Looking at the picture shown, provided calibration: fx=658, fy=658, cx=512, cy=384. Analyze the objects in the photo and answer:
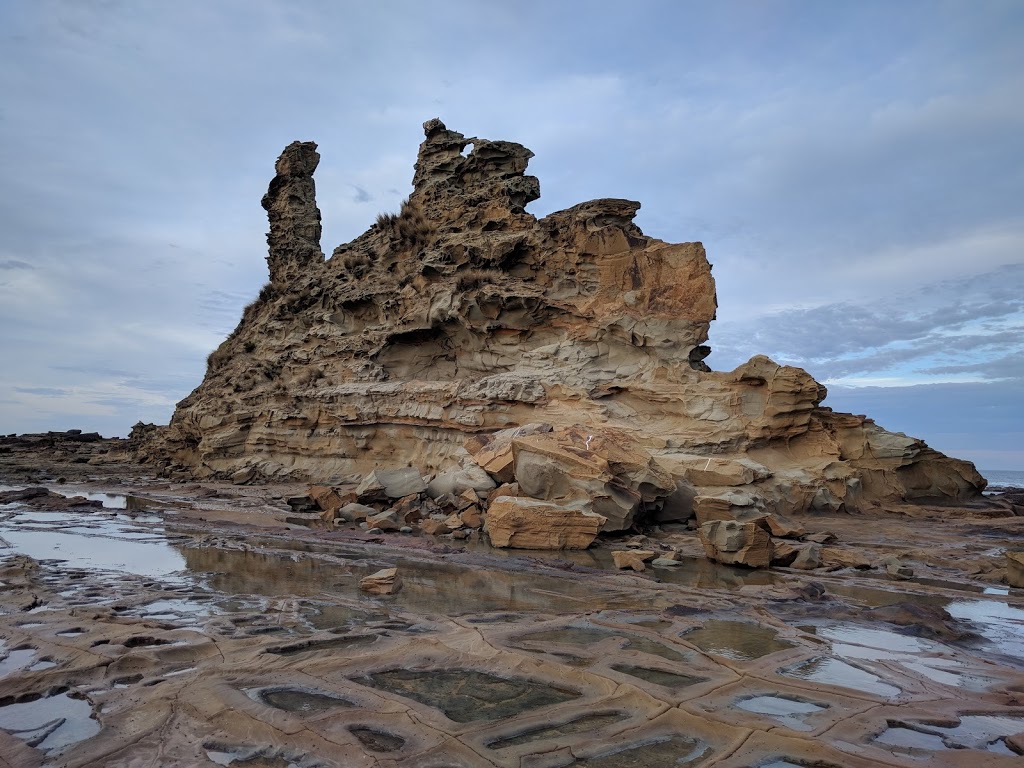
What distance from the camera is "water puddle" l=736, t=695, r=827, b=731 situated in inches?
155

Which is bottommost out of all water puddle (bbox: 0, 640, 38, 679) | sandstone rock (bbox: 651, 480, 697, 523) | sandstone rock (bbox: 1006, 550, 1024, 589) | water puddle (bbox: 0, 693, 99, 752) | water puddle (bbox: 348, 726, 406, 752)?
water puddle (bbox: 0, 693, 99, 752)

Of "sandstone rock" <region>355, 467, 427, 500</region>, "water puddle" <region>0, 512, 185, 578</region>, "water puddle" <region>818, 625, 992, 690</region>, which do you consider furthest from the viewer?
"sandstone rock" <region>355, 467, 427, 500</region>

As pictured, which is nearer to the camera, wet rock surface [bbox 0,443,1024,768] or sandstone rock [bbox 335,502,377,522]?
wet rock surface [bbox 0,443,1024,768]

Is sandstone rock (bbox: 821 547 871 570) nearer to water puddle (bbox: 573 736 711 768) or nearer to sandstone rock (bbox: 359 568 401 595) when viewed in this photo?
sandstone rock (bbox: 359 568 401 595)

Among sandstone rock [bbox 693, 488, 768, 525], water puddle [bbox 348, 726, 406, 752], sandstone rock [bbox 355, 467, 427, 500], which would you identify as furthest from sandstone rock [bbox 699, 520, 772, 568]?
sandstone rock [bbox 355, 467, 427, 500]

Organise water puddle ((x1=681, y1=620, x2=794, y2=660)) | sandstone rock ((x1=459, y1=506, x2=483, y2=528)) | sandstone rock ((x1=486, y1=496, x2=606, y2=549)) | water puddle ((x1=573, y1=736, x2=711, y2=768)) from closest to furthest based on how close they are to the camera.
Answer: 1. water puddle ((x1=573, y1=736, x2=711, y2=768))
2. water puddle ((x1=681, y1=620, x2=794, y2=660))
3. sandstone rock ((x1=486, y1=496, x2=606, y2=549))
4. sandstone rock ((x1=459, y1=506, x2=483, y2=528))

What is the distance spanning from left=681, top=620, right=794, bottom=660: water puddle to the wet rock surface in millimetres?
35

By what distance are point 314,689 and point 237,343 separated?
28.3m

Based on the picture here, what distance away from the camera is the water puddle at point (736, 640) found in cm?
542

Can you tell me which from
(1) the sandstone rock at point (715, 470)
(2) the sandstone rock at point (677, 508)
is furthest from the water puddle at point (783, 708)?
(1) the sandstone rock at point (715, 470)

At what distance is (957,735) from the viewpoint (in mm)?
3807

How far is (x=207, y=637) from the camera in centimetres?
522

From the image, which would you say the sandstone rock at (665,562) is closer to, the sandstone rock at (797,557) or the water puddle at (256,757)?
the sandstone rock at (797,557)

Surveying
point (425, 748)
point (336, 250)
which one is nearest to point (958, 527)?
point (425, 748)
